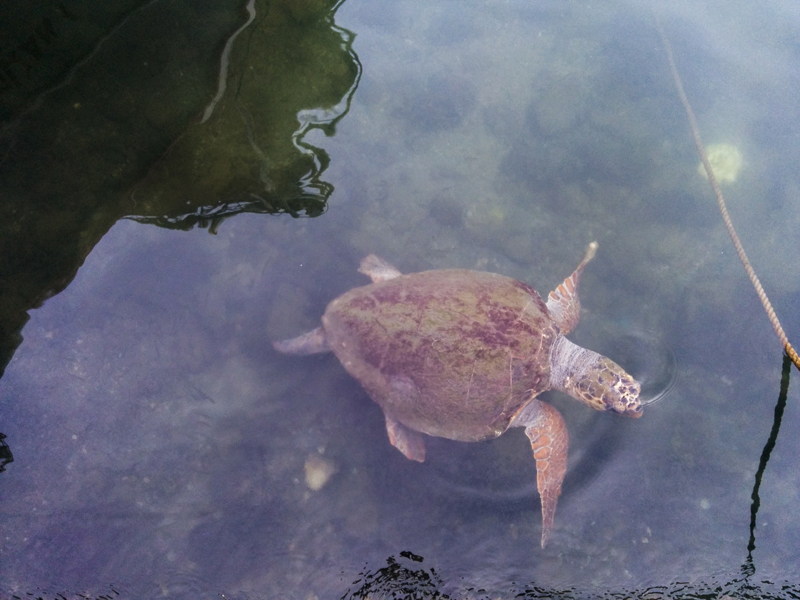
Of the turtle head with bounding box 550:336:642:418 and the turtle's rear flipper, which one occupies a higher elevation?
the turtle head with bounding box 550:336:642:418

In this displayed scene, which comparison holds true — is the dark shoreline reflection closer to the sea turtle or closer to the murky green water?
the murky green water

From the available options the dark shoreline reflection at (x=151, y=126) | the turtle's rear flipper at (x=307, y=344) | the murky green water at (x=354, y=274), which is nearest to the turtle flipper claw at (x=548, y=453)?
the murky green water at (x=354, y=274)

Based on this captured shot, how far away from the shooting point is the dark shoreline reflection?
3373 mm

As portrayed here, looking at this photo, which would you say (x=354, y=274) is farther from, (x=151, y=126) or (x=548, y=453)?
(x=151, y=126)

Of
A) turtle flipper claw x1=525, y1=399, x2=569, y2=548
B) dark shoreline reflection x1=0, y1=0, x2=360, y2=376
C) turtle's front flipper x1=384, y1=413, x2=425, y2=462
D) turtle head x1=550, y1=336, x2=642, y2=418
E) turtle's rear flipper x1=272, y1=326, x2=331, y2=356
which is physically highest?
dark shoreline reflection x1=0, y1=0, x2=360, y2=376

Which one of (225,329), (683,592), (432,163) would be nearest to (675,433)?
(683,592)

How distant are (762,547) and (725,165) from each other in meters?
3.19

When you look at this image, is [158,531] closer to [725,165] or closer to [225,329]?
[225,329]

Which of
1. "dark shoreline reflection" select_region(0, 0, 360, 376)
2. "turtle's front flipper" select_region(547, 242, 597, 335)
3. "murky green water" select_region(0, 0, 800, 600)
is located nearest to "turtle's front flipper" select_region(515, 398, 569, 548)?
"murky green water" select_region(0, 0, 800, 600)

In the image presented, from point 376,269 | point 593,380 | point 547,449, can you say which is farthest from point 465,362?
point 376,269

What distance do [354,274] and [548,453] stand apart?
193 centimetres

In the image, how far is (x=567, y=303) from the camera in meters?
3.33

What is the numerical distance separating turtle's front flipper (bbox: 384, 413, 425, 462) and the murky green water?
0.44 feet

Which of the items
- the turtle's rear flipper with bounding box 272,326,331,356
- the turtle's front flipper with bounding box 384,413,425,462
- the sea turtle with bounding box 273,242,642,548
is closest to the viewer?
the sea turtle with bounding box 273,242,642,548
